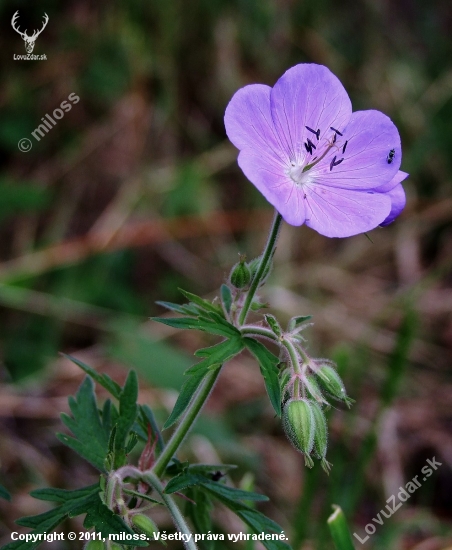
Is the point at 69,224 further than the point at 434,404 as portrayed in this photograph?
Yes

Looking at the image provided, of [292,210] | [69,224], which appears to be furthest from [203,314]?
[69,224]

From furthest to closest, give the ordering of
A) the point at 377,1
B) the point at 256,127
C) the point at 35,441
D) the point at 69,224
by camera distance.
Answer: the point at 377,1, the point at 69,224, the point at 35,441, the point at 256,127

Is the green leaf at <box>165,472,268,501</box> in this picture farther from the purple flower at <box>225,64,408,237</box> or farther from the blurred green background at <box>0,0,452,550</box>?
the blurred green background at <box>0,0,452,550</box>

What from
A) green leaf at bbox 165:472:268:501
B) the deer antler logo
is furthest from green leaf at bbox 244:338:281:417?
the deer antler logo

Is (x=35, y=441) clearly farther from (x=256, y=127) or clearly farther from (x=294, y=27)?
(x=294, y=27)

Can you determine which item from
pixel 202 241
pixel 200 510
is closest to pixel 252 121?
pixel 200 510

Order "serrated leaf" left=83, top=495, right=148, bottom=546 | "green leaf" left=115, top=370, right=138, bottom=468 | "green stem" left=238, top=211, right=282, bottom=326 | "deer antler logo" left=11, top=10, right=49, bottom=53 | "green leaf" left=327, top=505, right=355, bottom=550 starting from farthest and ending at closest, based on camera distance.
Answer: "deer antler logo" left=11, top=10, right=49, bottom=53, "green leaf" left=327, top=505, right=355, bottom=550, "green leaf" left=115, top=370, right=138, bottom=468, "green stem" left=238, top=211, right=282, bottom=326, "serrated leaf" left=83, top=495, right=148, bottom=546
